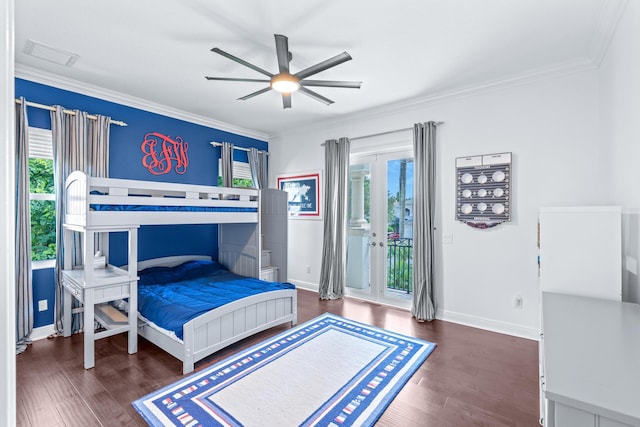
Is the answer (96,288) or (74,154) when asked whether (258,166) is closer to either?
(74,154)

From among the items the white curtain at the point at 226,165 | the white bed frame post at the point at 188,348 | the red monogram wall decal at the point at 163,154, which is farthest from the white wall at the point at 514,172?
the red monogram wall decal at the point at 163,154

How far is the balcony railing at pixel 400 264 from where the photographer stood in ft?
13.7

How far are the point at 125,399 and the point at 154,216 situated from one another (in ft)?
5.07

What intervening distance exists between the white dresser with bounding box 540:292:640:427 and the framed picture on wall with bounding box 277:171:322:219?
370 centimetres

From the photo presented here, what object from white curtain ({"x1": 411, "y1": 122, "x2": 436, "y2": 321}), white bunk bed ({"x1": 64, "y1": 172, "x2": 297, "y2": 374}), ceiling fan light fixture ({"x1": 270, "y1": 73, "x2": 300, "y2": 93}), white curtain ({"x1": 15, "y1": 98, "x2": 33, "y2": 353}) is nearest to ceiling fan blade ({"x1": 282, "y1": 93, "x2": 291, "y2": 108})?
ceiling fan light fixture ({"x1": 270, "y1": 73, "x2": 300, "y2": 93})

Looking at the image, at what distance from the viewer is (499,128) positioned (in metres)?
3.35

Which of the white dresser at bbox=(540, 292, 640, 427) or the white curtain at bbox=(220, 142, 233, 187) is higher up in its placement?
the white curtain at bbox=(220, 142, 233, 187)

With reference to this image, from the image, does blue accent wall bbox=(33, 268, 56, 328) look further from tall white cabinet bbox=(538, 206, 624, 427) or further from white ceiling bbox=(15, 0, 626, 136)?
tall white cabinet bbox=(538, 206, 624, 427)

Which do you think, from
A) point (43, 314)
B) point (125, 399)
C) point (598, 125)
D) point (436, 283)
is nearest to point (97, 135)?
point (43, 314)

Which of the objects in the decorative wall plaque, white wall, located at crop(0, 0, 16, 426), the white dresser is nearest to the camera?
white wall, located at crop(0, 0, 16, 426)

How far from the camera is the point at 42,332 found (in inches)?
125

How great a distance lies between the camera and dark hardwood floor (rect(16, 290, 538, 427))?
199 centimetres

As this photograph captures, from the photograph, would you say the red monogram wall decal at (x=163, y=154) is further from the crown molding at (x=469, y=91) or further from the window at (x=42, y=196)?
the crown molding at (x=469, y=91)

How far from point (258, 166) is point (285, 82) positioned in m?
2.90
